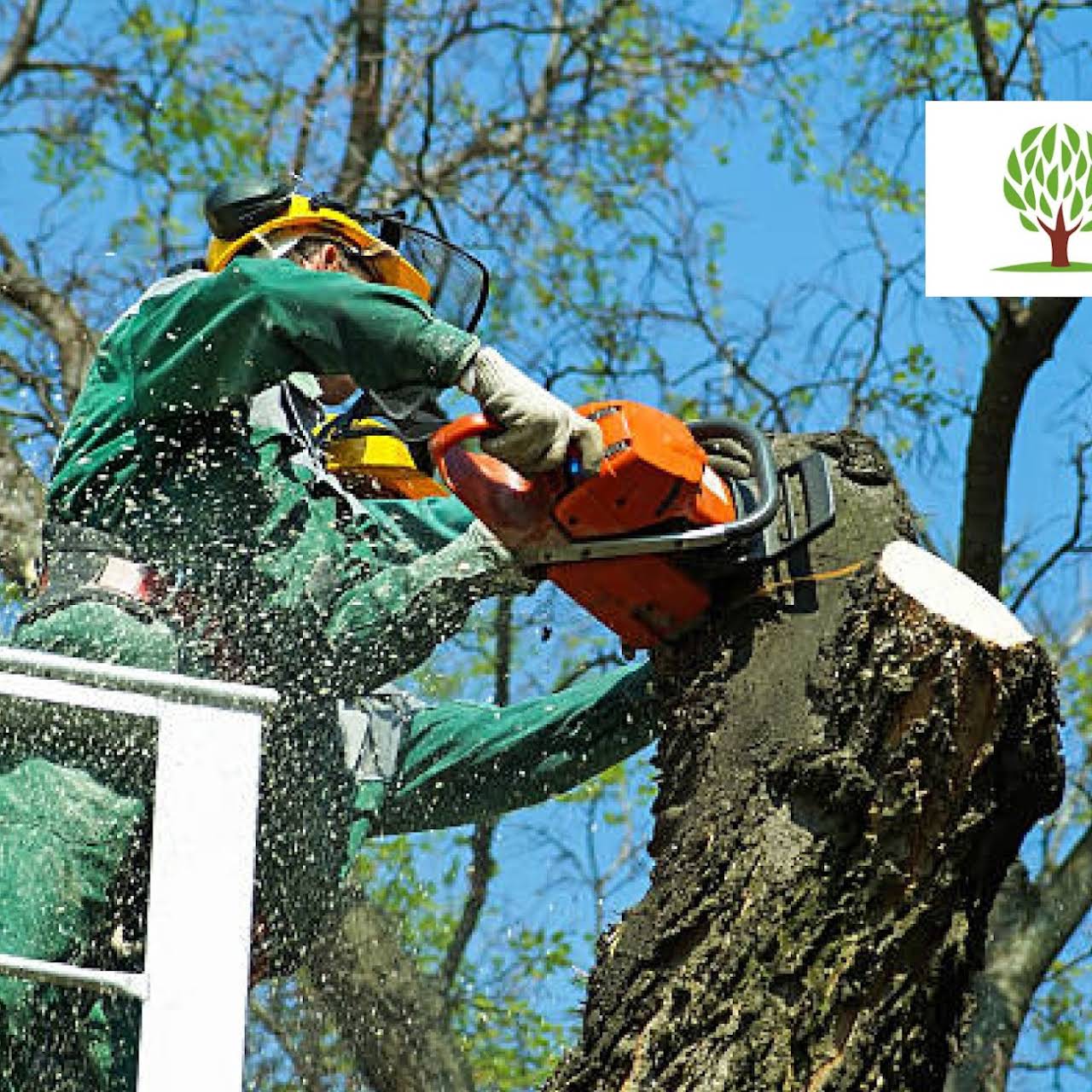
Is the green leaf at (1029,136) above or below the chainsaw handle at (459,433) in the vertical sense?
above

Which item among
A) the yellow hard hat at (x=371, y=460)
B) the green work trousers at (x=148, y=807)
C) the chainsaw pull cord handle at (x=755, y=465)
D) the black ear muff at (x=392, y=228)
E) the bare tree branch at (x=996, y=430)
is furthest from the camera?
the bare tree branch at (x=996, y=430)

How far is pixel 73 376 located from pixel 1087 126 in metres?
3.72

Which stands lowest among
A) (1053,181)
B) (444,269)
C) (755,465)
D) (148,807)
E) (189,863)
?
(189,863)

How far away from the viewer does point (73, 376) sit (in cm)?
816

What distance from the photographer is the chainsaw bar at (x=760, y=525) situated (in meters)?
3.40

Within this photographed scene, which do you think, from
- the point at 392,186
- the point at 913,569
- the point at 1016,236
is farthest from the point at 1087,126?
the point at 913,569

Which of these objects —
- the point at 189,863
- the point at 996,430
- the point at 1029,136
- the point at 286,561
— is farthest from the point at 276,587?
the point at 1029,136

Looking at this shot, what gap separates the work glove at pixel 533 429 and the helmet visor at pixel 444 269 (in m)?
0.89

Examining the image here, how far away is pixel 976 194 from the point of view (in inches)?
335

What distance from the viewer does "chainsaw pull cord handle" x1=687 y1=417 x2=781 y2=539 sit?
11.1 ft

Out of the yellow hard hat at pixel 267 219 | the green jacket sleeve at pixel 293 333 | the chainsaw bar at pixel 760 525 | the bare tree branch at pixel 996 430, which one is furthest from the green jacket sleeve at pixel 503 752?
the bare tree branch at pixel 996 430

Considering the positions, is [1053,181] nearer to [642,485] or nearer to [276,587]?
[276,587]

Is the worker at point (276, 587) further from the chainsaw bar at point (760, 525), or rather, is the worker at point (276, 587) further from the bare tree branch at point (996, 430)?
the bare tree branch at point (996, 430)

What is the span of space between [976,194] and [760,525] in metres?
5.43
